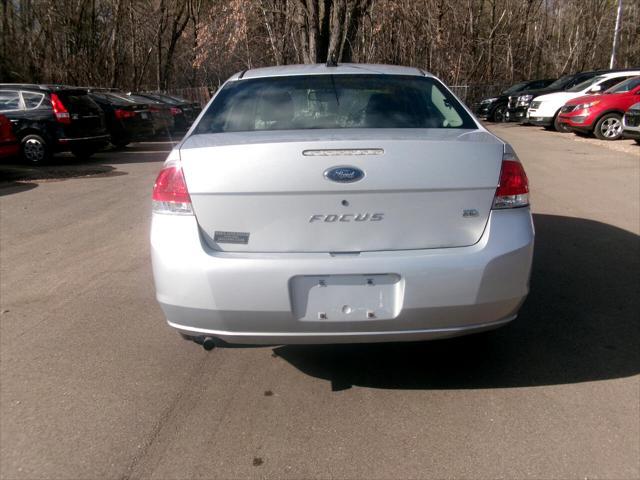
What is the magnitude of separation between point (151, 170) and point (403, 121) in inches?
379

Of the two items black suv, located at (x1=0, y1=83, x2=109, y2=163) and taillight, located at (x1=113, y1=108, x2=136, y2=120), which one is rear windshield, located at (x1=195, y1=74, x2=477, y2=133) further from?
taillight, located at (x1=113, y1=108, x2=136, y2=120)

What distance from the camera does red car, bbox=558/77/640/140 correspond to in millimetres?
15539

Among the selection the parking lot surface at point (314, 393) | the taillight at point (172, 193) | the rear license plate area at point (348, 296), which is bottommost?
the parking lot surface at point (314, 393)

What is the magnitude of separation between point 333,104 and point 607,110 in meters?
14.5

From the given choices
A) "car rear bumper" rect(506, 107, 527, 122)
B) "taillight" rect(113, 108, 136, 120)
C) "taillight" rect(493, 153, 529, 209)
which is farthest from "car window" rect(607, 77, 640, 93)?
"taillight" rect(493, 153, 529, 209)

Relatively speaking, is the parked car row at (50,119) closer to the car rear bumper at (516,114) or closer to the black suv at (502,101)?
the car rear bumper at (516,114)

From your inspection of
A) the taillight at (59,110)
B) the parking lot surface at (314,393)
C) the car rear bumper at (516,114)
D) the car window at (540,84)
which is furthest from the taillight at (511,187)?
the car window at (540,84)

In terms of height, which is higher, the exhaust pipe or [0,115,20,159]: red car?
[0,115,20,159]: red car

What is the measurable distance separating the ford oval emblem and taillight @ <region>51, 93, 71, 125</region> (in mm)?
11369

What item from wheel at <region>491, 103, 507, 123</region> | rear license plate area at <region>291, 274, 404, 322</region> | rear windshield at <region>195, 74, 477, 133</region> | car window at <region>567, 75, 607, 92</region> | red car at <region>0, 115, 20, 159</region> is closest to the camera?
rear license plate area at <region>291, 274, 404, 322</region>

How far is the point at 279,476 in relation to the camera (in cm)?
257

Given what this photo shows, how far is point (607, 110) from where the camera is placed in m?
15.8

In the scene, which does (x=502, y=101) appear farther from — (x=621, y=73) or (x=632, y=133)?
(x=632, y=133)

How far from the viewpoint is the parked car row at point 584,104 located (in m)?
15.6
